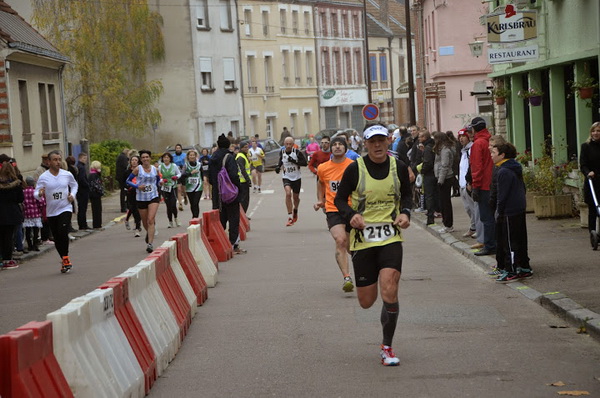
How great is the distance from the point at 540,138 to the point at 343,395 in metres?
18.6

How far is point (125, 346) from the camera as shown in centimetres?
771

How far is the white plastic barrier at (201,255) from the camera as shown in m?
14.0

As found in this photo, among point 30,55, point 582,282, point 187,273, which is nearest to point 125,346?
point 187,273

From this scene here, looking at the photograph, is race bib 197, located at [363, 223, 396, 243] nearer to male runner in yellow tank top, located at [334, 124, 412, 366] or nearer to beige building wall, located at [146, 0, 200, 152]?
male runner in yellow tank top, located at [334, 124, 412, 366]

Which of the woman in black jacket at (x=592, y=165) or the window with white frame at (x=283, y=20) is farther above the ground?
the window with white frame at (x=283, y=20)

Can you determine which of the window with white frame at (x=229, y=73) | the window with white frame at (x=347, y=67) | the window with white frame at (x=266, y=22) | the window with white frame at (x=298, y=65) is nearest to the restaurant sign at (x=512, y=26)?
the window with white frame at (x=229, y=73)

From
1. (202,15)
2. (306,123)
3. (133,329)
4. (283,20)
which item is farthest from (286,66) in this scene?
(133,329)

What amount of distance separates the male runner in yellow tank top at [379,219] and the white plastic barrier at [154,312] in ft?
5.27

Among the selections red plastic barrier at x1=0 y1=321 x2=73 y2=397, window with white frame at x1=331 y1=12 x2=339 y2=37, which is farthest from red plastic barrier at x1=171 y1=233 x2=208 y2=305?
window with white frame at x1=331 y1=12 x2=339 y2=37

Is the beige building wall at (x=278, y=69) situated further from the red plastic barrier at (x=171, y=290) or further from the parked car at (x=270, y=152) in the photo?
the red plastic barrier at (x=171, y=290)

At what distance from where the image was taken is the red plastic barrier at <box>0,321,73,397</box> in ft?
17.5

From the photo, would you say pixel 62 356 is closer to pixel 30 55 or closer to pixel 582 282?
pixel 582 282

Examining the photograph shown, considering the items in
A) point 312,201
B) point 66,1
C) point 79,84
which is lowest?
point 312,201

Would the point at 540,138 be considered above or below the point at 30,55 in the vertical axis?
below
